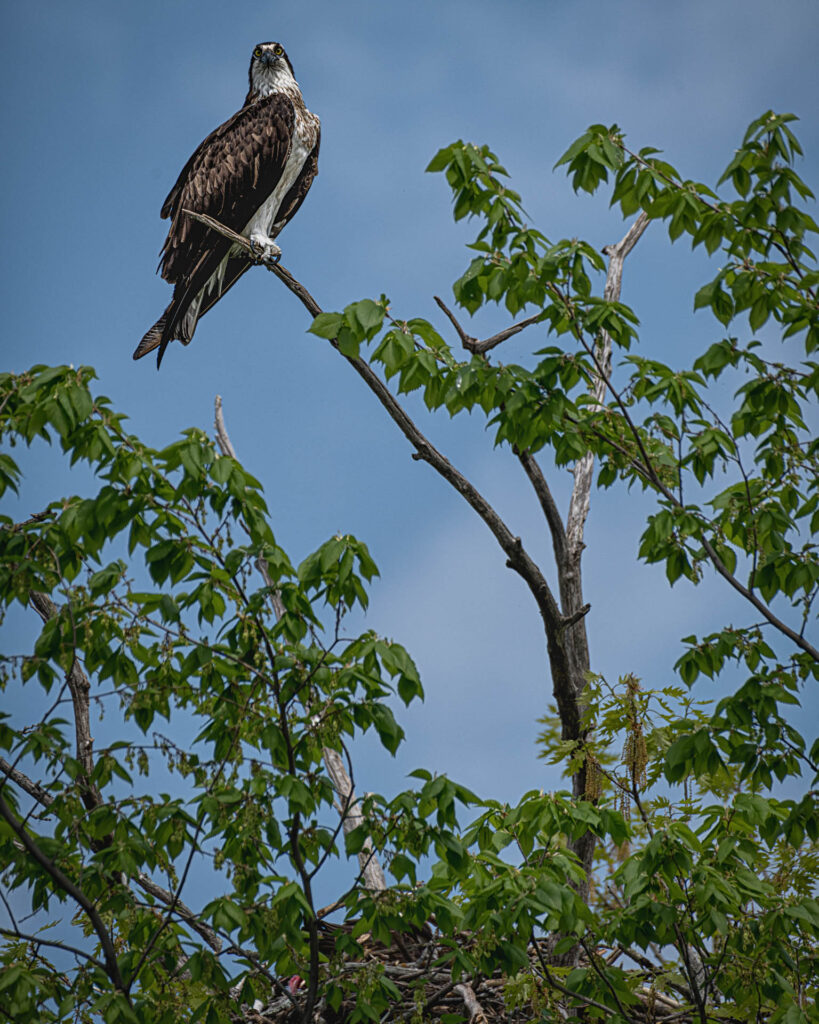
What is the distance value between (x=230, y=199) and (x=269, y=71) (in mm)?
853

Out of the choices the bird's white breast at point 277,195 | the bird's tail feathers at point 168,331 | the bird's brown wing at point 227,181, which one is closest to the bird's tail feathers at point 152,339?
the bird's tail feathers at point 168,331

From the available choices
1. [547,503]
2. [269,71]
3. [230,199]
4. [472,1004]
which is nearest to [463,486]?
[547,503]

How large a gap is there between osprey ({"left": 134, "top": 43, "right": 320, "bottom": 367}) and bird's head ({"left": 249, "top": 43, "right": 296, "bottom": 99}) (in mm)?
48

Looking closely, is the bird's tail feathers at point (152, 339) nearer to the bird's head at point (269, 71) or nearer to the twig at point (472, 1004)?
the bird's head at point (269, 71)

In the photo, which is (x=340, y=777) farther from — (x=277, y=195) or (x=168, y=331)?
(x=277, y=195)

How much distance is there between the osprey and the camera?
501cm

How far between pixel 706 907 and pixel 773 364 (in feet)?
4.70

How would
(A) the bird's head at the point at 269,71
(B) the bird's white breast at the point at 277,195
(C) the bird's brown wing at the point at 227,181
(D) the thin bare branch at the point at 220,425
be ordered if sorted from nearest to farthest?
(C) the bird's brown wing at the point at 227,181 < (B) the bird's white breast at the point at 277,195 < (A) the bird's head at the point at 269,71 < (D) the thin bare branch at the point at 220,425

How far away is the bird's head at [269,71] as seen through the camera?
534 centimetres

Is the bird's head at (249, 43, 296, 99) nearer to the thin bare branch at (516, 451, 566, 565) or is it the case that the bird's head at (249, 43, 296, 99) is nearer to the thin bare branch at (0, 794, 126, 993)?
the thin bare branch at (516, 451, 566, 565)

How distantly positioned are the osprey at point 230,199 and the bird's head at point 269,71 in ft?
0.16

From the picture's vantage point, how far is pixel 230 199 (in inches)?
198

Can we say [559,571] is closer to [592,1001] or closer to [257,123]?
[592,1001]

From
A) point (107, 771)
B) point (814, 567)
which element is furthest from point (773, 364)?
point (107, 771)
